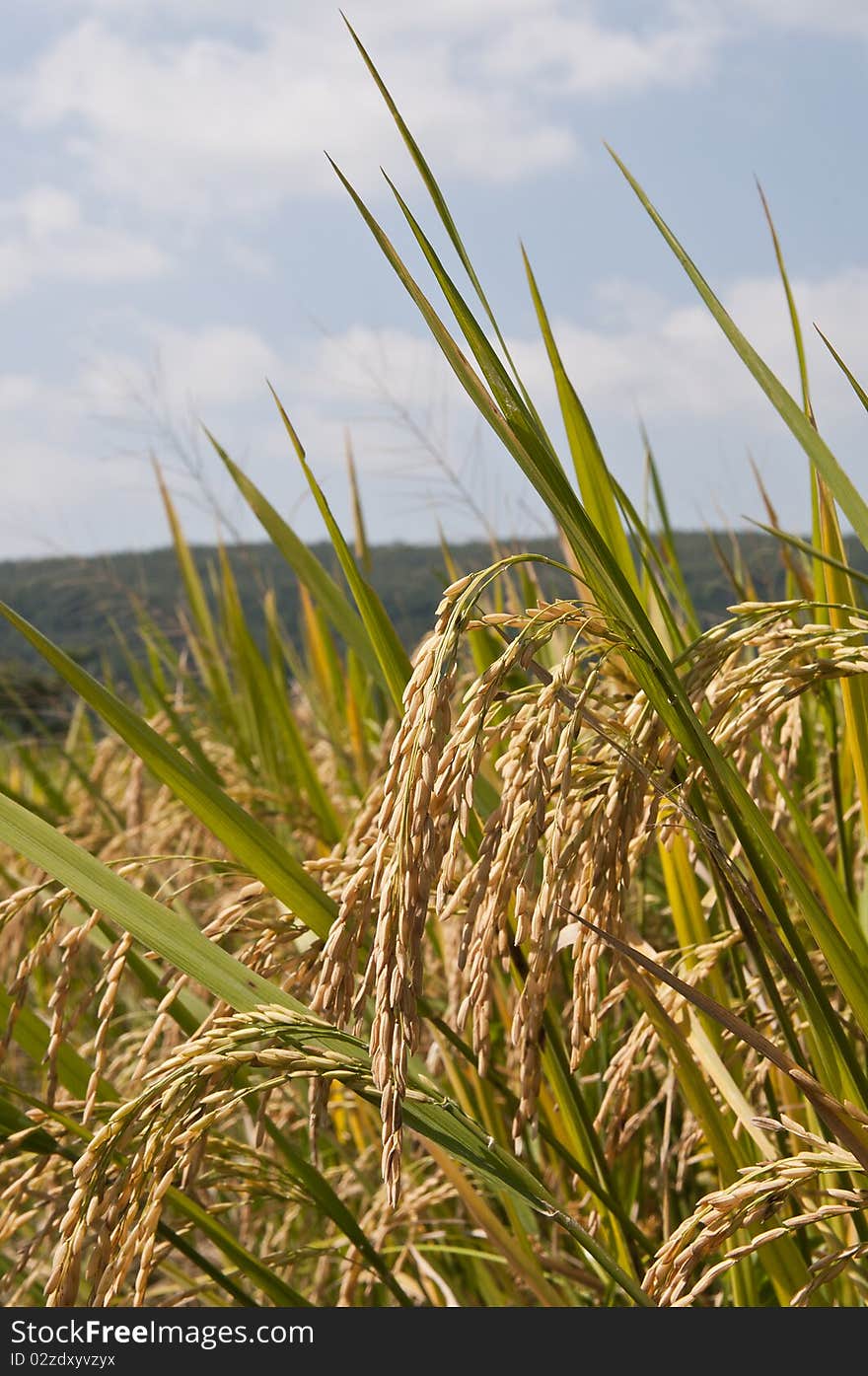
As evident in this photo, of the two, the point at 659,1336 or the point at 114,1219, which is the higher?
the point at 114,1219

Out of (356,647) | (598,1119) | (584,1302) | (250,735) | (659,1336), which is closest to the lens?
(659,1336)

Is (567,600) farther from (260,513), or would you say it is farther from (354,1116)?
(354,1116)

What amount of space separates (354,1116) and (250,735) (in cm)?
171

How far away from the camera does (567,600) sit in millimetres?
856

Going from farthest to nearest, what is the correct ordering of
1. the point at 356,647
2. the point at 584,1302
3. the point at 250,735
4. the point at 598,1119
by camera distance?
the point at 250,735, the point at 584,1302, the point at 356,647, the point at 598,1119

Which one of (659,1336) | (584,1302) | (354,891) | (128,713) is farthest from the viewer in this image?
(584,1302)

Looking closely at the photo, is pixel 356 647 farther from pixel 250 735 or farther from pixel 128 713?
pixel 250 735

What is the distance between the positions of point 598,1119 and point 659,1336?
29 centimetres

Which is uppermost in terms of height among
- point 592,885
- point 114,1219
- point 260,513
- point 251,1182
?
point 260,513

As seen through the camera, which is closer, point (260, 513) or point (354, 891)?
point (354, 891)

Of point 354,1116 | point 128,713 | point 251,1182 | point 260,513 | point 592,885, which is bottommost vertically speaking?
point 354,1116

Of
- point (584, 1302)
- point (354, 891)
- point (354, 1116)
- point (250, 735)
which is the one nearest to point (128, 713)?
point (354, 891)

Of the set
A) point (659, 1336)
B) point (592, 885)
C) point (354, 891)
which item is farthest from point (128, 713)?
point (659, 1336)

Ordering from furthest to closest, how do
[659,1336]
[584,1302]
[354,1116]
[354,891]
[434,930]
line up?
[354,1116] → [434,930] → [584,1302] → [659,1336] → [354,891]
